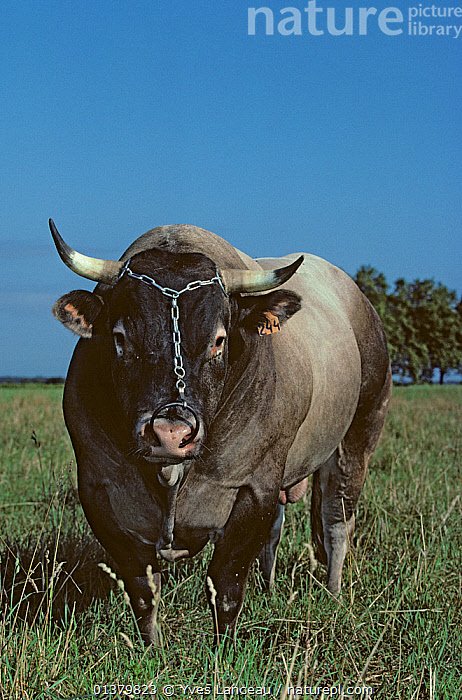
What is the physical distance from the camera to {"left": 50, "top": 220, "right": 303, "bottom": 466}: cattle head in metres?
3.17

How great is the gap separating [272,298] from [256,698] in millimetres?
1862

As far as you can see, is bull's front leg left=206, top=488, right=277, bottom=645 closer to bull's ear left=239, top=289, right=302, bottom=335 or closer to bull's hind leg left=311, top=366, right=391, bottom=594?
bull's ear left=239, top=289, right=302, bottom=335

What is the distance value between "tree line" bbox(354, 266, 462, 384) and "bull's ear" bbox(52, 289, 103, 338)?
5782 centimetres

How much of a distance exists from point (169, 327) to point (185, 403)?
359mm

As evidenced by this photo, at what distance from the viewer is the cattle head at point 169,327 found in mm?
3174

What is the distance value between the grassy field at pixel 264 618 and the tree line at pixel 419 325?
55.5m

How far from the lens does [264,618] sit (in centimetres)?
433

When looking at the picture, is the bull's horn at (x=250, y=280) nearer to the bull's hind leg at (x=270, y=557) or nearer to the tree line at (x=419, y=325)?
the bull's hind leg at (x=270, y=557)

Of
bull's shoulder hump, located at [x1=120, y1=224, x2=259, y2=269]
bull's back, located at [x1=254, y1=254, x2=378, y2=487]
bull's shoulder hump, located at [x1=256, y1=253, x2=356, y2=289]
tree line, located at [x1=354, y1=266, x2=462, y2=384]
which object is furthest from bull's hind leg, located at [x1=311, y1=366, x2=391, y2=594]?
tree line, located at [x1=354, y1=266, x2=462, y2=384]

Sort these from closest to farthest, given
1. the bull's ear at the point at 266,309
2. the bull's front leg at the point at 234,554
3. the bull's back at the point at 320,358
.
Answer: the bull's ear at the point at 266,309 → the bull's front leg at the point at 234,554 → the bull's back at the point at 320,358

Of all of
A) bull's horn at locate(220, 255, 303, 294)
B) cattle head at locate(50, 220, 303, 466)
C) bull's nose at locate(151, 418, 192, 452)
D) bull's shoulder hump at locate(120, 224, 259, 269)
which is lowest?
bull's nose at locate(151, 418, 192, 452)

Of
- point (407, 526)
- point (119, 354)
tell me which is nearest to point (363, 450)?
point (407, 526)

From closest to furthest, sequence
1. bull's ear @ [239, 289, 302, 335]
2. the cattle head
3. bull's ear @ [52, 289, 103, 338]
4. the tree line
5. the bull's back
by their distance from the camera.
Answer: the cattle head, bull's ear @ [52, 289, 103, 338], bull's ear @ [239, 289, 302, 335], the bull's back, the tree line

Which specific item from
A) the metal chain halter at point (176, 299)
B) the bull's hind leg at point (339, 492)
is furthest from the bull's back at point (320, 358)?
the metal chain halter at point (176, 299)
